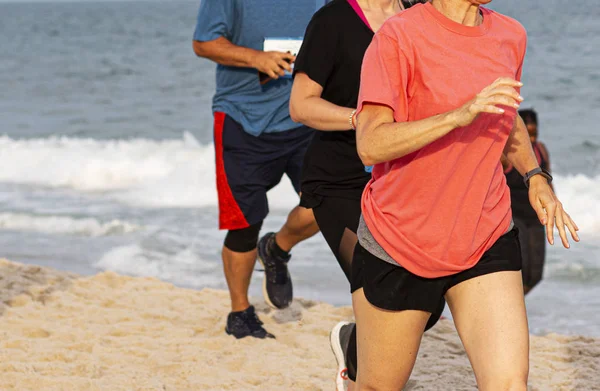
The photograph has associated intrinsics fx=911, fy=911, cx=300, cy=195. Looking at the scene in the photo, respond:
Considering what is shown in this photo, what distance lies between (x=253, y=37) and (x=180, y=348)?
70.4 inches

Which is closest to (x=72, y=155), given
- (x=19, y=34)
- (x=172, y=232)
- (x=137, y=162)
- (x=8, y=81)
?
(x=137, y=162)

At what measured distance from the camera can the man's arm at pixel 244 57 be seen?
4.52m

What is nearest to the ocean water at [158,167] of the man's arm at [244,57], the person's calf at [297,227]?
the person's calf at [297,227]

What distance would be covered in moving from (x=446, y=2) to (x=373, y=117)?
0.43m

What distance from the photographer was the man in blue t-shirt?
15.7 ft

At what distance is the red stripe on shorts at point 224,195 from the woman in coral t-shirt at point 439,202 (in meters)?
2.12

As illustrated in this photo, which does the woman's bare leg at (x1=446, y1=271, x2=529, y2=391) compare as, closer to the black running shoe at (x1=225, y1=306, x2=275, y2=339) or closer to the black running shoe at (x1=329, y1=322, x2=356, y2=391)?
the black running shoe at (x1=329, y1=322, x2=356, y2=391)

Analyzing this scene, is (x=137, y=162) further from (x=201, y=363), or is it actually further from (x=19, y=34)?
(x=19, y=34)

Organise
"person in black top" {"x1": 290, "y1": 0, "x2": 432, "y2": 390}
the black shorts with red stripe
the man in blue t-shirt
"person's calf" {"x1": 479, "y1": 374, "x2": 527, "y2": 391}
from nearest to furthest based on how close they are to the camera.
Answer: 1. "person's calf" {"x1": 479, "y1": 374, "x2": 527, "y2": 391}
2. "person in black top" {"x1": 290, "y1": 0, "x2": 432, "y2": 390}
3. the man in blue t-shirt
4. the black shorts with red stripe

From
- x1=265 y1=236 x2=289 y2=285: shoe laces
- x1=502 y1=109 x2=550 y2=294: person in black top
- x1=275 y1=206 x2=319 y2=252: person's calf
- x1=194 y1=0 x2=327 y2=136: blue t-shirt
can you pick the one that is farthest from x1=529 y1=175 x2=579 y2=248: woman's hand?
x1=502 y1=109 x2=550 y2=294: person in black top

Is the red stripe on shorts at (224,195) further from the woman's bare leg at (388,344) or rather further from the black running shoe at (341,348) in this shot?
the woman's bare leg at (388,344)

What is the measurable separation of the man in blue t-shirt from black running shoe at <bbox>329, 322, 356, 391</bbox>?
1.12 meters

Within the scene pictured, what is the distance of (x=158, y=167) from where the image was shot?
1508 cm

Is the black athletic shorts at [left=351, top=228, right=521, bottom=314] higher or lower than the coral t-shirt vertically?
lower
